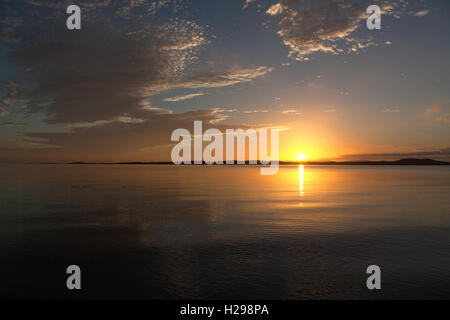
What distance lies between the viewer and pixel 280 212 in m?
28.3

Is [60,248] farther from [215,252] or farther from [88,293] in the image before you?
[215,252]

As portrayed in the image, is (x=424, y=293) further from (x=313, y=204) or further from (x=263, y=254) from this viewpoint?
(x=313, y=204)

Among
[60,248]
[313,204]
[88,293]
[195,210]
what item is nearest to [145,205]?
[195,210]
